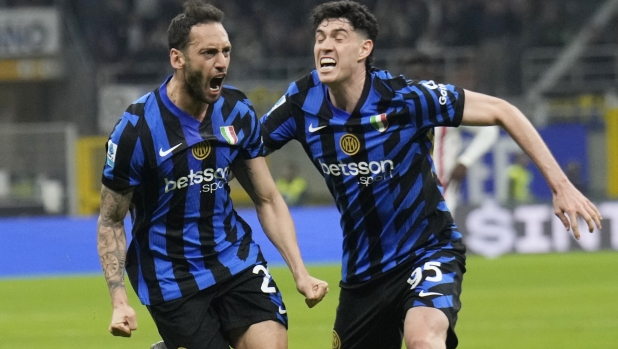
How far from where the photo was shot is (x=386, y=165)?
588 cm

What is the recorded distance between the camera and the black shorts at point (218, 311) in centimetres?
552

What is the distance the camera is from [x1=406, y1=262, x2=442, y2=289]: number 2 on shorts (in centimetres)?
571

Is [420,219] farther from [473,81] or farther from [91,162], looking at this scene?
[473,81]

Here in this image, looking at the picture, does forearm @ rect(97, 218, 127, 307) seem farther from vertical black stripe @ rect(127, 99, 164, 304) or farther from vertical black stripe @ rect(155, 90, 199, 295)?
vertical black stripe @ rect(155, 90, 199, 295)

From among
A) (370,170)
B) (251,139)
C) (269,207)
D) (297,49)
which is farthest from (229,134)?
(297,49)

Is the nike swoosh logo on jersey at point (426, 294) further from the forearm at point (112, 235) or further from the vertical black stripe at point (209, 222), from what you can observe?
the forearm at point (112, 235)

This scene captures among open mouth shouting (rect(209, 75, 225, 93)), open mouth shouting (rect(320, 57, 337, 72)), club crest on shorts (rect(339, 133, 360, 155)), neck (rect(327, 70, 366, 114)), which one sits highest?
open mouth shouting (rect(320, 57, 337, 72))

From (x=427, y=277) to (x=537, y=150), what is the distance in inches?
31.0

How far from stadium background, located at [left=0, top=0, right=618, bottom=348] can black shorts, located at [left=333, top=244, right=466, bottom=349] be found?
311 centimetres

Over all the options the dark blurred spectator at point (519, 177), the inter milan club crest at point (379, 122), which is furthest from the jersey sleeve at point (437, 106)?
the dark blurred spectator at point (519, 177)

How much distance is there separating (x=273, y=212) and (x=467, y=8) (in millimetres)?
20195

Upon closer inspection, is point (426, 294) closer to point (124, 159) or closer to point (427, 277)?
point (427, 277)

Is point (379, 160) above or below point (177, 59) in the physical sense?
below

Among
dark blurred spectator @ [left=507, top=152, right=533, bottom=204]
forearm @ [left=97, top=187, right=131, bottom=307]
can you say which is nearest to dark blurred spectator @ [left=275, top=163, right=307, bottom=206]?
dark blurred spectator @ [left=507, top=152, right=533, bottom=204]
